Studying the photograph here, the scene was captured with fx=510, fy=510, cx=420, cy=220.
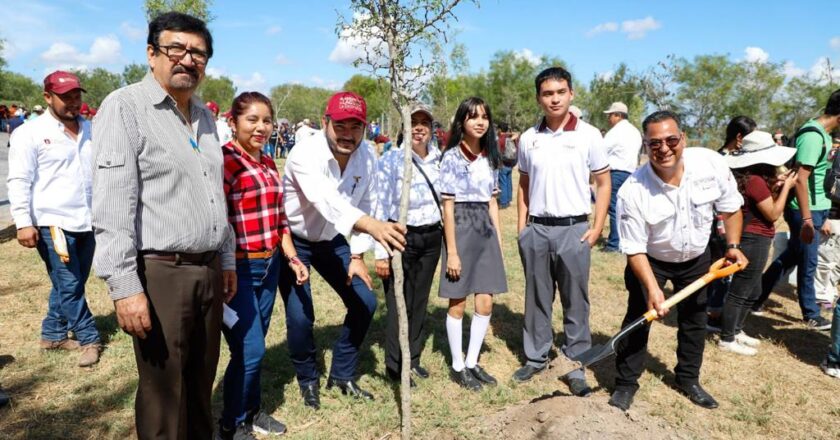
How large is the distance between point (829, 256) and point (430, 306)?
4.13m

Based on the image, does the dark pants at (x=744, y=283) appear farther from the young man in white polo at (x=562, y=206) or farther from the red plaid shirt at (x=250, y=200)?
the red plaid shirt at (x=250, y=200)

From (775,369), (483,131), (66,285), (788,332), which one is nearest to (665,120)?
(483,131)

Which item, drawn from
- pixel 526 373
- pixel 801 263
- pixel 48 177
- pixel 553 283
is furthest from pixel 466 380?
pixel 801 263

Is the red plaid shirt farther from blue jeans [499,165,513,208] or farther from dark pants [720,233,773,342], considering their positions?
blue jeans [499,165,513,208]

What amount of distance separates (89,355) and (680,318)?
4.52 m

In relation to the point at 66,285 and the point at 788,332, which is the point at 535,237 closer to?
the point at 788,332

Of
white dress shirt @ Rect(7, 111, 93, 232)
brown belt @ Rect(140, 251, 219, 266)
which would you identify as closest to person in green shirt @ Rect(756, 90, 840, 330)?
brown belt @ Rect(140, 251, 219, 266)

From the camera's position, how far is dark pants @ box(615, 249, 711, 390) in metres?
3.53

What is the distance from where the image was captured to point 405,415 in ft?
9.67

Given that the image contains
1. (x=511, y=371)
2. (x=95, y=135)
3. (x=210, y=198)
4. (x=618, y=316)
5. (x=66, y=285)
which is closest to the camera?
(x=95, y=135)

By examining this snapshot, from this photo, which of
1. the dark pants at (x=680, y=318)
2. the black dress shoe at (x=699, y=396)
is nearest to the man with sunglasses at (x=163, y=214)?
the dark pants at (x=680, y=318)

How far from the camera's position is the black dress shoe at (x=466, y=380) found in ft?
12.5

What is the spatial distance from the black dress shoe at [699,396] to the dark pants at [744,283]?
3.65 ft

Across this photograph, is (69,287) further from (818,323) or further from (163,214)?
(818,323)
